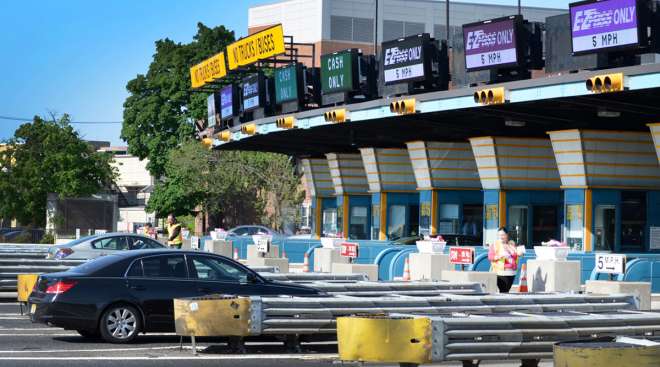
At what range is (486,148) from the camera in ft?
142

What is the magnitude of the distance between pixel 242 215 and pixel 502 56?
45493 mm

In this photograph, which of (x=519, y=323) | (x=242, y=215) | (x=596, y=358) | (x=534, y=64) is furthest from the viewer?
(x=242, y=215)

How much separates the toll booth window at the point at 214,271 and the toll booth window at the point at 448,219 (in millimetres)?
A: 30113

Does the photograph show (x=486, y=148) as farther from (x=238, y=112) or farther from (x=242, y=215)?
(x=242, y=215)

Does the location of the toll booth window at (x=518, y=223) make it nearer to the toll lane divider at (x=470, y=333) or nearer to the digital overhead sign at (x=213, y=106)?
the digital overhead sign at (x=213, y=106)

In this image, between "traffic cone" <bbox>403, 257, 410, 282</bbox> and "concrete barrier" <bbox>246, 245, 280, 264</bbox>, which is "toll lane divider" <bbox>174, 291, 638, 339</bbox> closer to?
"traffic cone" <bbox>403, 257, 410, 282</bbox>

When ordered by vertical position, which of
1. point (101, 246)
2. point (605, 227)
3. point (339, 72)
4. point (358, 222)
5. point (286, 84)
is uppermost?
point (286, 84)

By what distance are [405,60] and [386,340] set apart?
27060mm

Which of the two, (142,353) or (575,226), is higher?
(575,226)

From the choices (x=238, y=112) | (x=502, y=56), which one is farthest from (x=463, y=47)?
(x=238, y=112)

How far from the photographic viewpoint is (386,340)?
38.7 feet

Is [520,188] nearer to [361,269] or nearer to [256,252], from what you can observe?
[256,252]

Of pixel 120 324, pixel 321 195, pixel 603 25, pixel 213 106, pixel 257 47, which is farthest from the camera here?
pixel 321 195

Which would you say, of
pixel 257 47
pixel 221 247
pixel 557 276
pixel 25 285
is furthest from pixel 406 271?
pixel 257 47
